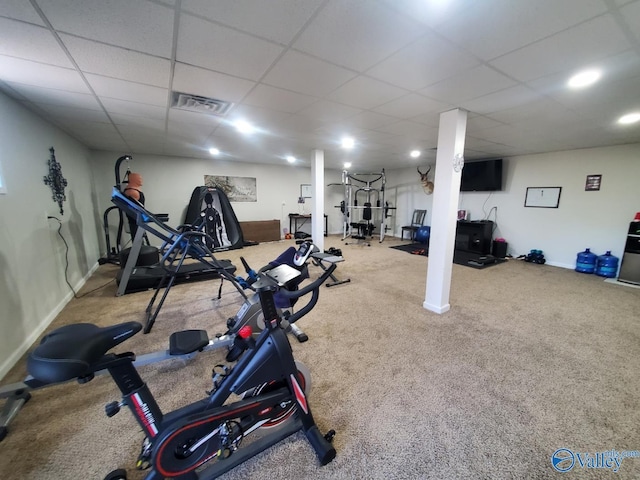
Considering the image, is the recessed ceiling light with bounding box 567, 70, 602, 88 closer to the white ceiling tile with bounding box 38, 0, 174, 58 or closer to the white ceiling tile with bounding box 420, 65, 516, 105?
the white ceiling tile with bounding box 420, 65, 516, 105

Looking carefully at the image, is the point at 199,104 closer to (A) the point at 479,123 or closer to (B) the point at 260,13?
(B) the point at 260,13

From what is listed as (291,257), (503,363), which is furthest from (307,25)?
(503,363)

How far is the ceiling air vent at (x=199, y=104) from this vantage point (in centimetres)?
232

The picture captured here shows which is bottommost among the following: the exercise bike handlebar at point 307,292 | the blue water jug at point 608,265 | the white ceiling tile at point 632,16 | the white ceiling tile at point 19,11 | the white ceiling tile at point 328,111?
the blue water jug at point 608,265

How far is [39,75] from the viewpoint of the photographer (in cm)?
185

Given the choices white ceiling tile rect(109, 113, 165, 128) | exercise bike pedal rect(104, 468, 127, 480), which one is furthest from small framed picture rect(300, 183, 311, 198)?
exercise bike pedal rect(104, 468, 127, 480)

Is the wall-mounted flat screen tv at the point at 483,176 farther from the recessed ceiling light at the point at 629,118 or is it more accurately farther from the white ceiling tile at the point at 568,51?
the white ceiling tile at the point at 568,51

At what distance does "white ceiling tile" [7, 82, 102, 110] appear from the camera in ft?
6.79

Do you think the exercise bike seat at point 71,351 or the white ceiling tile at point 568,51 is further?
the white ceiling tile at point 568,51

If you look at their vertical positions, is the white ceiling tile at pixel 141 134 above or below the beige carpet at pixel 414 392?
above

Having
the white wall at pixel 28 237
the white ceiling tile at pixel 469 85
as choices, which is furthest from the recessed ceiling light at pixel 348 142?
the white wall at pixel 28 237

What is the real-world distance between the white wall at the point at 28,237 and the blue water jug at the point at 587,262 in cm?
762

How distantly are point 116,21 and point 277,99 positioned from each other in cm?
127

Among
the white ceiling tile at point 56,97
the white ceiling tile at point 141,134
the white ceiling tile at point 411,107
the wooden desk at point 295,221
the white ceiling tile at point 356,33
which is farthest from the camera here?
the wooden desk at point 295,221
